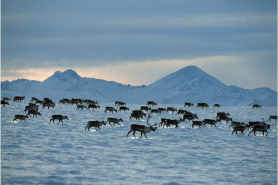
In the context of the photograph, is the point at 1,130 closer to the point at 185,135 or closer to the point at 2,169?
the point at 2,169

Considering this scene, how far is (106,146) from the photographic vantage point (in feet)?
71.4

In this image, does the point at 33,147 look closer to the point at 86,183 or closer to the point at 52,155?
the point at 52,155

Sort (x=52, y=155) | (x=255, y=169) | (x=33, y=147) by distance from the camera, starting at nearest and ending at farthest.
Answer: (x=255, y=169), (x=52, y=155), (x=33, y=147)

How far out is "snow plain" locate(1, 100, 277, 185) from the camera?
46.8 ft

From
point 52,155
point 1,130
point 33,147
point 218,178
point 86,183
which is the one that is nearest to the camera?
point 86,183

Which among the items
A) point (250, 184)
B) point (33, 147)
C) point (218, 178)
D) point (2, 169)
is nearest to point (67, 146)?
point (33, 147)

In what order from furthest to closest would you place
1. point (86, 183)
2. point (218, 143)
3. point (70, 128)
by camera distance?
point (70, 128) → point (218, 143) → point (86, 183)

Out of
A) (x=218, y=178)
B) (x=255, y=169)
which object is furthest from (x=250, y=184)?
(x=255, y=169)

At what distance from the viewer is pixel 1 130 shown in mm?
27922

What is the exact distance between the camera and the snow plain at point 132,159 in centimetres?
1427

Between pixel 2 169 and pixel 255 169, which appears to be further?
pixel 255 169

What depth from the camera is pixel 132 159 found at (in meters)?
17.9

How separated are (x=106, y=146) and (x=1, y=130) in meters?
11.9

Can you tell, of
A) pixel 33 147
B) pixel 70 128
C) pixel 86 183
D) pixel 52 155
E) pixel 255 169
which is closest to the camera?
pixel 86 183
